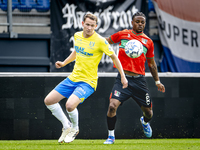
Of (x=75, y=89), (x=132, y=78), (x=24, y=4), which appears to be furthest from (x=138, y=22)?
(x=24, y=4)

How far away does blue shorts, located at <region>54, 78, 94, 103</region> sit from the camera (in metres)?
5.42

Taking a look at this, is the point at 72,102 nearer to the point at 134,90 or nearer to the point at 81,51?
the point at 81,51

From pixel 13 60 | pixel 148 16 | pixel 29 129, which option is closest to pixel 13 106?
pixel 29 129

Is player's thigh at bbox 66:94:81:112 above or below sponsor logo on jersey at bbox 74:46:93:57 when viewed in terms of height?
below

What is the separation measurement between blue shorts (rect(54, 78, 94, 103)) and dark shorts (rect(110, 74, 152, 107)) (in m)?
0.60

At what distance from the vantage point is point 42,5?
9578mm

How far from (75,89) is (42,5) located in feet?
15.8

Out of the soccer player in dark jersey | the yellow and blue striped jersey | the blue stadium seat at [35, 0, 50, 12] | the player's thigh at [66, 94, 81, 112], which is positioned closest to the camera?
the player's thigh at [66, 94, 81, 112]

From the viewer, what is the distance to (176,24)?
9641mm

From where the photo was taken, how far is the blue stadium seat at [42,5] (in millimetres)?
9555

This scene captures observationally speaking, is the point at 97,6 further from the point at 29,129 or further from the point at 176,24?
the point at 29,129

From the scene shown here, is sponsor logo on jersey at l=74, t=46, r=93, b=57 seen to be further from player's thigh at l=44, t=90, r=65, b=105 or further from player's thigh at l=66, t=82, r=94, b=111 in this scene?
player's thigh at l=44, t=90, r=65, b=105

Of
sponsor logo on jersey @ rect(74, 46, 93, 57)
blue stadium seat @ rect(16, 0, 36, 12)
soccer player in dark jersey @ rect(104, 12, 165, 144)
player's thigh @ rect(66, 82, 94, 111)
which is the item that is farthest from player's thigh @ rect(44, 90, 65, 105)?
blue stadium seat @ rect(16, 0, 36, 12)

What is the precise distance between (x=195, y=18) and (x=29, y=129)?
5.69 metres
